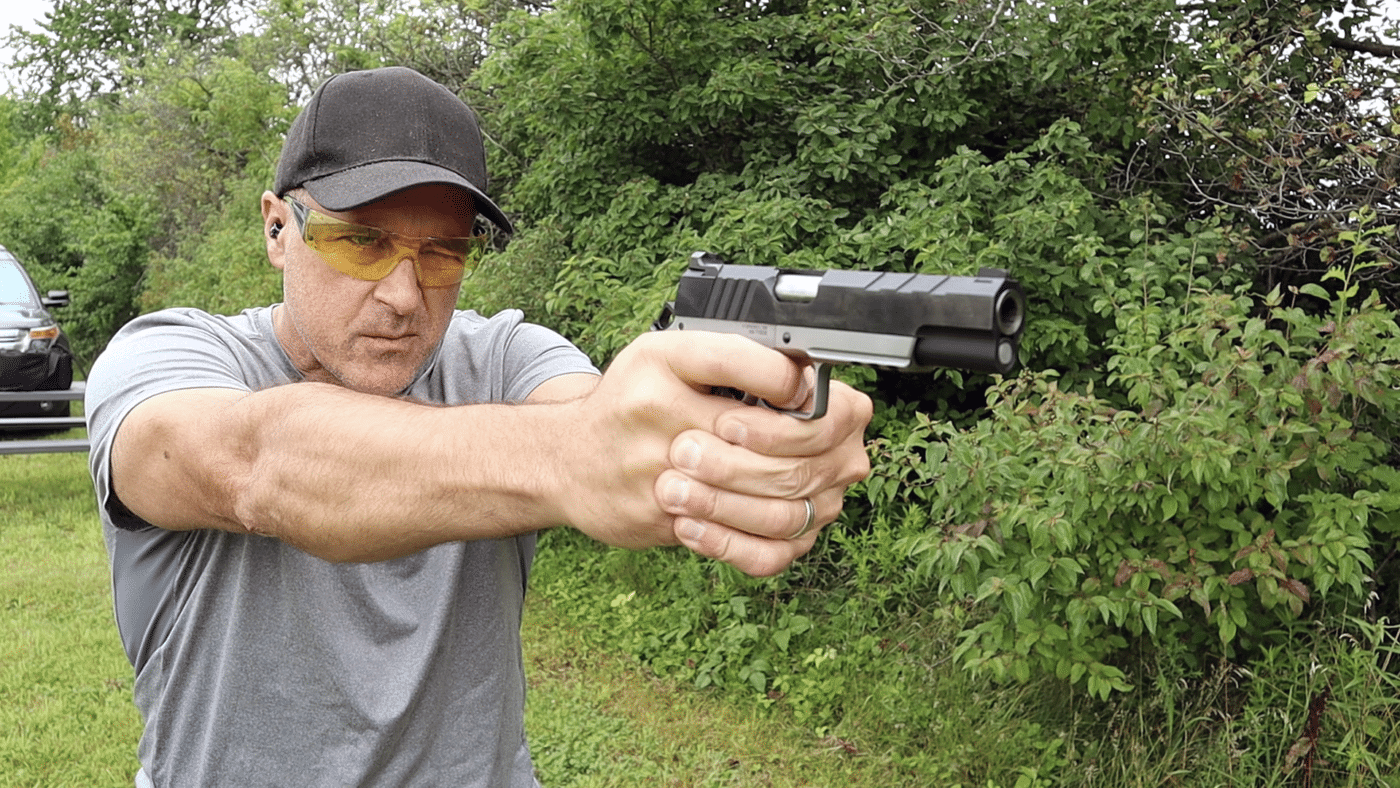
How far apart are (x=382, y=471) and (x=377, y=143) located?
2.72 feet

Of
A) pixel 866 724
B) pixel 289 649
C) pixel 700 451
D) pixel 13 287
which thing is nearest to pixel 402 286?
pixel 289 649

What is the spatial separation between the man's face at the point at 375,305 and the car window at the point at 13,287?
35.3ft

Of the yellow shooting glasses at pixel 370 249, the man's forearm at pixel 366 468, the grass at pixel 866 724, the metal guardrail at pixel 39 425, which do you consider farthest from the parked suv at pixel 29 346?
the man's forearm at pixel 366 468

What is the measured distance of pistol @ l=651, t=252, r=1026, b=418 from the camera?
4.10 feet

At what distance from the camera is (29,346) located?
10.7 meters

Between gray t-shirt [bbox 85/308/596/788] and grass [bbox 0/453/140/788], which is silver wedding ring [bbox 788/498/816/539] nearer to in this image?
gray t-shirt [bbox 85/308/596/788]

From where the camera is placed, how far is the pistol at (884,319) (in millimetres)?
1250

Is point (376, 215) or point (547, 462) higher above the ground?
point (376, 215)

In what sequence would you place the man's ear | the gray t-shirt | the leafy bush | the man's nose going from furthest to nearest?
the leafy bush → the man's ear → the man's nose → the gray t-shirt

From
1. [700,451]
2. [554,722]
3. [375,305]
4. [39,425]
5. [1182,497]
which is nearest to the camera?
[700,451]

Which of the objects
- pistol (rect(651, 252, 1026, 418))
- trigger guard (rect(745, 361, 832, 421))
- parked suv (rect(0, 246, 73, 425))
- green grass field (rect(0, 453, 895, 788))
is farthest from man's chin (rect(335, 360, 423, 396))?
parked suv (rect(0, 246, 73, 425))

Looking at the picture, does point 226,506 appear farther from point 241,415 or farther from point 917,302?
point 917,302

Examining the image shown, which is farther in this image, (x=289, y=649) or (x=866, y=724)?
(x=866, y=724)

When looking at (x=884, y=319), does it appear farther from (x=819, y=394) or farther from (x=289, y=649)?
(x=289, y=649)
